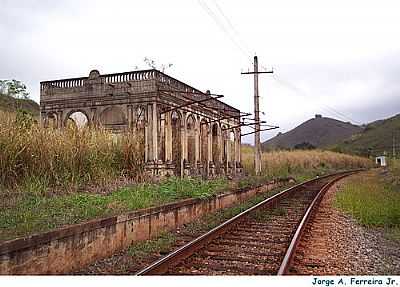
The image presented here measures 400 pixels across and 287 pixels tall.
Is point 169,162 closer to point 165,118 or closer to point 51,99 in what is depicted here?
point 165,118

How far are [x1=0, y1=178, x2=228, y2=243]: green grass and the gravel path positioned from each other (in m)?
3.53

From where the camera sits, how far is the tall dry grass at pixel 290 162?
3549cm

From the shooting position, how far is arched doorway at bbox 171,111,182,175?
21.0 meters

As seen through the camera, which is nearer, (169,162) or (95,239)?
(95,239)

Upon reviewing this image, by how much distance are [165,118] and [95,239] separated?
507 inches

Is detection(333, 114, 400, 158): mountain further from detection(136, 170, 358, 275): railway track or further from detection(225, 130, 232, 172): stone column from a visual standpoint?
detection(136, 170, 358, 275): railway track

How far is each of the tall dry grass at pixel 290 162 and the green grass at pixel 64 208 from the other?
65.8 feet

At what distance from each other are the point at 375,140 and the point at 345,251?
116168mm

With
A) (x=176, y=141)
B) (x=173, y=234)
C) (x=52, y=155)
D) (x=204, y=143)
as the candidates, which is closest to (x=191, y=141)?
(x=204, y=143)

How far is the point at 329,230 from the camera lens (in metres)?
10.0

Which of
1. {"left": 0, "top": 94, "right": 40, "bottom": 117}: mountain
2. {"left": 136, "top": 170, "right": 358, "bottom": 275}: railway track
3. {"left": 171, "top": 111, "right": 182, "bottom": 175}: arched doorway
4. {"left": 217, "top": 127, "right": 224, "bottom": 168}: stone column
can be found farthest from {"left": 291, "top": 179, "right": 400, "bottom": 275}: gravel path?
{"left": 217, "top": 127, "right": 224, "bottom": 168}: stone column

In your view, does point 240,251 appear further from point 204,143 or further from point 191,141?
point 204,143

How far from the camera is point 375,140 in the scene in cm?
11469
